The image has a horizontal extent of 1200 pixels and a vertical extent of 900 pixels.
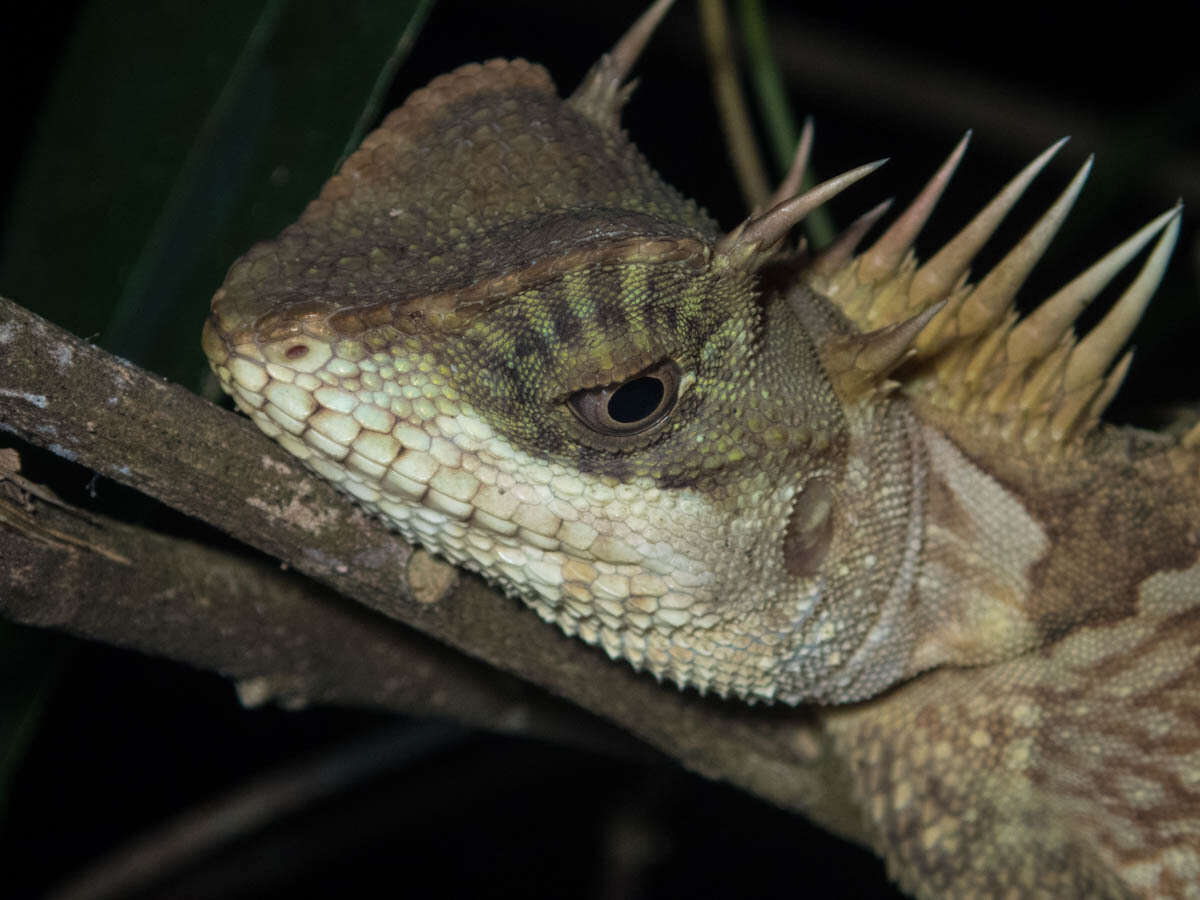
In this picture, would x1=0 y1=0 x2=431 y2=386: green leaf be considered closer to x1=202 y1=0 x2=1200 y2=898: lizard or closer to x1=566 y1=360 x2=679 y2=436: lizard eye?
x1=202 y1=0 x2=1200 y2=898: lizard

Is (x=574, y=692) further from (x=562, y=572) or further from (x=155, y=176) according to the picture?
(x=155, y=176)

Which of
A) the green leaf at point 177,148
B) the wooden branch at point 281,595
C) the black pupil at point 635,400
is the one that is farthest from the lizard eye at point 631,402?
the green leaf at point 177,148

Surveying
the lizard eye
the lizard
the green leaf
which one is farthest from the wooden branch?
the green leaf

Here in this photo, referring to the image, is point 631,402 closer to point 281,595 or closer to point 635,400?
point 635,400

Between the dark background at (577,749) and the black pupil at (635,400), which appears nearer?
the black pupil at (635,400)

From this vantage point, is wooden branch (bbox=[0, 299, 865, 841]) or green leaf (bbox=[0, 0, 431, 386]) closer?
wooden branch (bbox=[0, 299, 865, 841])

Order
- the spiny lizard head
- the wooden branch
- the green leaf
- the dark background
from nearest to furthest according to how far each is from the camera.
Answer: the wooden branch → the spiny lizard head → the green leaf → the dark background

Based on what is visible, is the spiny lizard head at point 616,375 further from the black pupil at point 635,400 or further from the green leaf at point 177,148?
the green leaf at point 177,148
